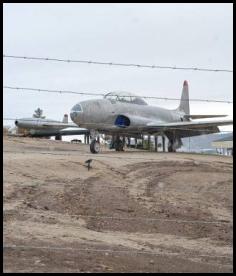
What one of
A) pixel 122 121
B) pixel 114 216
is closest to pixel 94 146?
pixel 122 121

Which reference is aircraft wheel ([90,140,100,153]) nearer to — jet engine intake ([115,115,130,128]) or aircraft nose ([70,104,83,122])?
aircraft nose ([70,104,83,122])

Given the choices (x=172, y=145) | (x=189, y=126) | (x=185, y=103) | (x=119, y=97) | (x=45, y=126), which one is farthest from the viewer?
(x=185, y=103)

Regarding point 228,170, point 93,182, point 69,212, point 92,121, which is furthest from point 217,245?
point 92,121

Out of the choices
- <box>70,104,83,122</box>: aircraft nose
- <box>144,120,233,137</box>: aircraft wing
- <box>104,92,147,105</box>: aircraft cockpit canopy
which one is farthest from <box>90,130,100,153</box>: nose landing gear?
<box>144,120,233,137</box>: aircraft wing

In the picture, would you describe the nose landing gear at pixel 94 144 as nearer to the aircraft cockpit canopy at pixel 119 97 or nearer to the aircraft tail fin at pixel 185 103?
the aircraft cockpit canopy at pixel 119 97

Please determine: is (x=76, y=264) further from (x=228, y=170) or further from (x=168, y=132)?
(x=168, y=132)

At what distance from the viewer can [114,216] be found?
38.4ft

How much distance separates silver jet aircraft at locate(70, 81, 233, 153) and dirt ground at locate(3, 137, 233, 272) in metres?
5.48

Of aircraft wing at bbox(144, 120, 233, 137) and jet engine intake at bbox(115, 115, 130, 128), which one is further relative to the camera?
aircraft wing at bbox(144, 120, 233, 137)

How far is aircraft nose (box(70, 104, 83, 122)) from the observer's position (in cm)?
2411

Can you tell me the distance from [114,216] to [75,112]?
12806 mm

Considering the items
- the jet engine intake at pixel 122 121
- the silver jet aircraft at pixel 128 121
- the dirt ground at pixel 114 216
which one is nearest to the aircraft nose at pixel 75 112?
the silver jet aircraft at pixel 128 121

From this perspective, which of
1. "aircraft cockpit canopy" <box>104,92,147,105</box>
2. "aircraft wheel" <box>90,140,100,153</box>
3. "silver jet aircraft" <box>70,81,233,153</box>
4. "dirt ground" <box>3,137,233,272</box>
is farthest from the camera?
"aircraft cockpit canopy" <box>104,92,147,105</box>

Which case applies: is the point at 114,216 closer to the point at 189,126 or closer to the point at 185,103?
the point at 189,126
